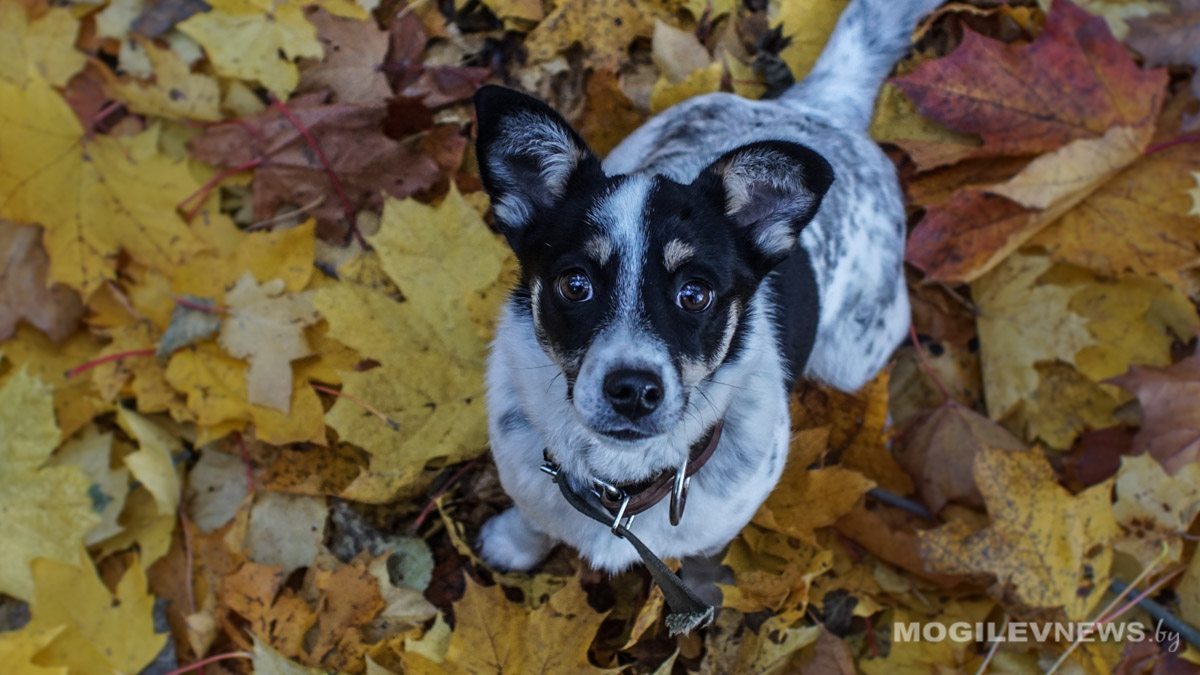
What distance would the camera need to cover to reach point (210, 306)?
3117 mm

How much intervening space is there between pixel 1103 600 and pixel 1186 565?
29cm

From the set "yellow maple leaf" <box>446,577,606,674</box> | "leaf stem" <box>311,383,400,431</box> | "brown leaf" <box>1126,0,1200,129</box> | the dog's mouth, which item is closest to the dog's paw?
"yellow maple leaf" <box>446,577,606,674</box>

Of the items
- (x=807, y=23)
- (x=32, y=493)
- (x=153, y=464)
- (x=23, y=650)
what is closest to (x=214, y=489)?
(x=153, y=464)

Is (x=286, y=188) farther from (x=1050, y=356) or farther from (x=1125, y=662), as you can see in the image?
(x=1125, y=662)

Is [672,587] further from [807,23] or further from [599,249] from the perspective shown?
[807,23]

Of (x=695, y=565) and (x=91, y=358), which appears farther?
(x=91, y=358)

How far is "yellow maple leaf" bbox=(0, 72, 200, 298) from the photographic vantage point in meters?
3.08

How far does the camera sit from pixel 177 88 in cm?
351

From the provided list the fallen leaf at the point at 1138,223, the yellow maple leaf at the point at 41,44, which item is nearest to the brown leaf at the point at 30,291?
the yellow maple leaf at the point at 41,44

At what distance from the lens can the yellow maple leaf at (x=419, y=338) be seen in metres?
2.93

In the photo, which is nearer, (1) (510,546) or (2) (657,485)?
(2) (657,485)

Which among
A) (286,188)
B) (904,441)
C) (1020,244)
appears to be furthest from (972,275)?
(286,188)

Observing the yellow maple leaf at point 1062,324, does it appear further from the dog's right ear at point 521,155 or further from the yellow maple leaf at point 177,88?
the yellow maple leaf at point 177,88

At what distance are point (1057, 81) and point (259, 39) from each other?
3.30 m
